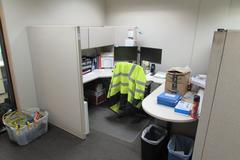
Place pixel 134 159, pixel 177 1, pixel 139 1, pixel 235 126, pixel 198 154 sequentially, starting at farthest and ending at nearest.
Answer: pixel 139 1 → pixel 177 1 → pixel 134 159 → pixel 198 154 → pixel 235 126

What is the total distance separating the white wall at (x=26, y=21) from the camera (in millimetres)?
2247

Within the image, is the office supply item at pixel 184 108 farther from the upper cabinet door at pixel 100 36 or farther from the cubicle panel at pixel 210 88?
the upper cabinet door at pixel 100 36

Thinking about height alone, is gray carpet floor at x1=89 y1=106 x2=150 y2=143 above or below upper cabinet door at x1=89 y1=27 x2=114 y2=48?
below

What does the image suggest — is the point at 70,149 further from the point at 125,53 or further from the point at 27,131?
the point at 125,53

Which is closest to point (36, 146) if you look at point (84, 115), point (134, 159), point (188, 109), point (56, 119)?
point (56, 119)

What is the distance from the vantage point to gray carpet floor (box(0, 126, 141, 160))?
6.82 ft

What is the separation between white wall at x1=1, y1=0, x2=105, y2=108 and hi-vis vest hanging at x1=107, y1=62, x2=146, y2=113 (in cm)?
126

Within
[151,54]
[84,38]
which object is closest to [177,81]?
[151,54]

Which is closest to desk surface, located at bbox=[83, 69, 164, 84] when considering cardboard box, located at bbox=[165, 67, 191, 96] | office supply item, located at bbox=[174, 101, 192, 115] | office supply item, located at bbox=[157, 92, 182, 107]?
cardboard box, located at bbox=[165, 67, 191, 96]

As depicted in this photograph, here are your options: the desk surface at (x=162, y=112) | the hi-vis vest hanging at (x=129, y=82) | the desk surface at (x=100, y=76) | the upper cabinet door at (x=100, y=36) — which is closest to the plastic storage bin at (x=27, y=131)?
the desk surface at (x=100, y=76)

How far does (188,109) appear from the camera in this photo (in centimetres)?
167

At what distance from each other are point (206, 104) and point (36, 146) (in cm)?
215

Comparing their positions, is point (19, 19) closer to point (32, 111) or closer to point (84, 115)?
point (32, 111)

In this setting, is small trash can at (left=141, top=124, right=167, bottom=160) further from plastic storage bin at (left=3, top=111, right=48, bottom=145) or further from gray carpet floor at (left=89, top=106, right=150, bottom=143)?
plastic storage bin at (left=3, top=111, right=48, bottom=145)
